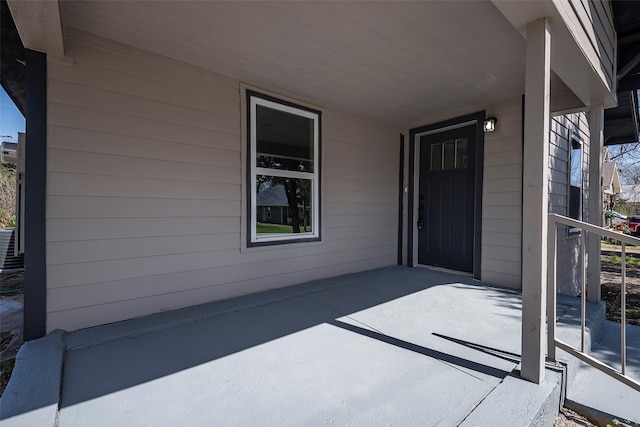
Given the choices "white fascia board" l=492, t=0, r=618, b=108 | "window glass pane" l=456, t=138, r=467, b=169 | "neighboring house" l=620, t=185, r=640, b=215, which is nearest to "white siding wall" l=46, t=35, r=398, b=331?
"white fascia board" l=492, t=0, r=618, b=108

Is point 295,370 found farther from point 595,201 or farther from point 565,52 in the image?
point 595,201

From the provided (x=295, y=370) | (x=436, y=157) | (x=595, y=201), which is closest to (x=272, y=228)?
(x=295, y=370)

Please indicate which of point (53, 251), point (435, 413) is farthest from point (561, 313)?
point (53, 251)

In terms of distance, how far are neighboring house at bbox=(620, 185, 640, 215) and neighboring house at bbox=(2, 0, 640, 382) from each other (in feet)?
67.7

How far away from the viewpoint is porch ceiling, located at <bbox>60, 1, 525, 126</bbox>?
6.68 ft

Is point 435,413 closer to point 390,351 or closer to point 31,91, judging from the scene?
point 390,351

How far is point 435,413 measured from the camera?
1414mm

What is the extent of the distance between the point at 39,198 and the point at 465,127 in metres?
4.61

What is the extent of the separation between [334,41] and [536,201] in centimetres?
187

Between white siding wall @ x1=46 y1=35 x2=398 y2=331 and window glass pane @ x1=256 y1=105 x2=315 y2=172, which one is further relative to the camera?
window glass pane @ x1=256 y1=105 x2=315 y2=172

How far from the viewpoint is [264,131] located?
3340 mm

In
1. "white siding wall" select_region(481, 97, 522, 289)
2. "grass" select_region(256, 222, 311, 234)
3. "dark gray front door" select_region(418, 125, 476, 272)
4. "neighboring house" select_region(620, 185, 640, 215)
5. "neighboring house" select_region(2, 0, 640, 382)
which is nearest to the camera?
"neighboring house" select_region(2, 0, 640, 382)

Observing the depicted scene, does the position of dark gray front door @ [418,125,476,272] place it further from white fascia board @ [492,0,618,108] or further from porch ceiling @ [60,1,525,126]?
white fascia board @ [492,0,618,108]

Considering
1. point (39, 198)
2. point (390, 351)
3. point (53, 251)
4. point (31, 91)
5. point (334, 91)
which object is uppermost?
point (334, 91)
